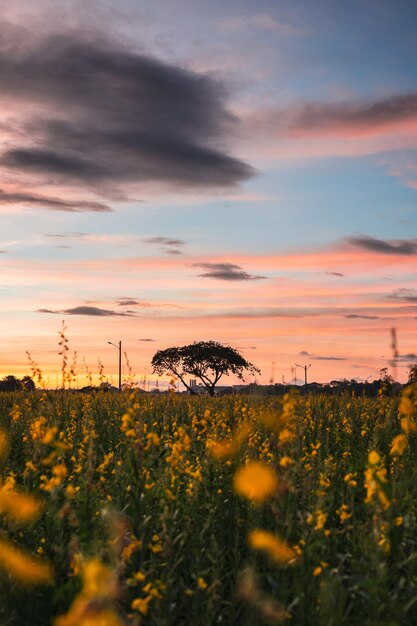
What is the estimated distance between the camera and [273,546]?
608 centimetres

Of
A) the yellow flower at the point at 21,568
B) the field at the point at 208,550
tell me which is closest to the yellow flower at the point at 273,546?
the field at the point at 208,550

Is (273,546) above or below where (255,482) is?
below

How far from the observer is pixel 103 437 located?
620 inches

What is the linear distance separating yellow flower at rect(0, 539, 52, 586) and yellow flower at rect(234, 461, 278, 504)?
2.22 meters

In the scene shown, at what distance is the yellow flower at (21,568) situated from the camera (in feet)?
20.5

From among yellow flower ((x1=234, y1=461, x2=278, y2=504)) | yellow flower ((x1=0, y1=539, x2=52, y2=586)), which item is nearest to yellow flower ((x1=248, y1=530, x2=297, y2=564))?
yellow flower ((x1=234, y1=461, x2=278, y2=504))

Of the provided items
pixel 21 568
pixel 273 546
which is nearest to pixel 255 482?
pixel 273 546

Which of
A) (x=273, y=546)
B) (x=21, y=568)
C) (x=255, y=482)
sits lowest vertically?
(x=21, y=568)

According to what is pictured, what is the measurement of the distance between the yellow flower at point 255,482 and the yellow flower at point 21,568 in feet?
7.29

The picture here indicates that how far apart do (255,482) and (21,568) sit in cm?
270

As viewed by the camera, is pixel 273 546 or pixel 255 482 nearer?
pixel 273 546

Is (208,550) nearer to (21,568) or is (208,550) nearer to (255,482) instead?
(255,482)

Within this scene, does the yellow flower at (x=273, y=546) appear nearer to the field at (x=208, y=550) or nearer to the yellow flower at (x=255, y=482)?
the field at (x=208, y=550)

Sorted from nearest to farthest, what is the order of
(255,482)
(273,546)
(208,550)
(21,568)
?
(273,546) → (21,568) → (208,550) → (255,482)
